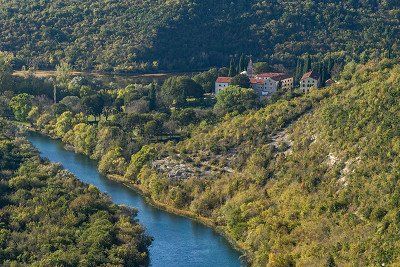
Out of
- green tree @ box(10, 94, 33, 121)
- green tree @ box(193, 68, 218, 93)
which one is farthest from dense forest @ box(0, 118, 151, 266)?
green tree @ box(193, 68, 218, 93)

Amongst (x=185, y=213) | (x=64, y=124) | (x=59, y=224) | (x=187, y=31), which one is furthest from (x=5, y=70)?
(x=59, y=224)

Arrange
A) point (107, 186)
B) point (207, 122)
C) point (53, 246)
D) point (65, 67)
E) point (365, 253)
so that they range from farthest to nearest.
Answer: point (65, 67)
point (207, 122)
point (107, 186)
point (53, 246)
point (365, 253)

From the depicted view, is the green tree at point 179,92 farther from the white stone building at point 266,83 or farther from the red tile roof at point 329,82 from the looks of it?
the red tile roof at point 329,82

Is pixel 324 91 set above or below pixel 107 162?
above

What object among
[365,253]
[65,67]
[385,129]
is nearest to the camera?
[365,253]

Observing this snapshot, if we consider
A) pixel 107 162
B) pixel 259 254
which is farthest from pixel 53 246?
pixel 107 162

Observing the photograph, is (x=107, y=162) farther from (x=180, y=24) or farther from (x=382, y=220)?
(x=180, y=24)

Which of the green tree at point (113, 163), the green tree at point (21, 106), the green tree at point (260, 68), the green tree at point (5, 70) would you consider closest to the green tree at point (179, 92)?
the green tree at point (260, 68)

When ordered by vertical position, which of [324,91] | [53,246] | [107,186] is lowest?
[107,186]

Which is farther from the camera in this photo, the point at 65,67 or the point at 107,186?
the point at 65,67
